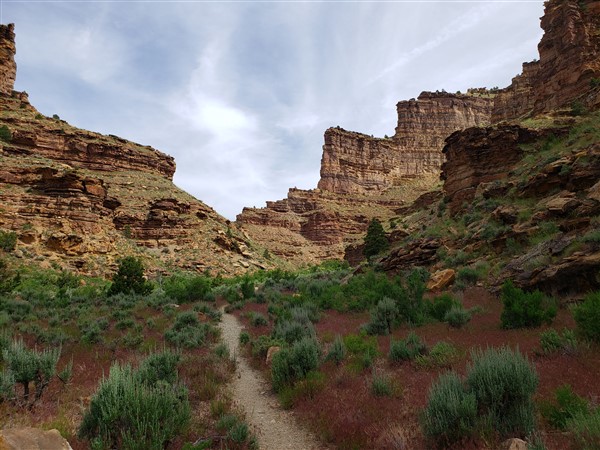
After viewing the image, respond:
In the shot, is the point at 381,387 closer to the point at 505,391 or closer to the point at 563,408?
the point at 505,391

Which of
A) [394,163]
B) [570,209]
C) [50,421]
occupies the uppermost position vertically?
[394,163]

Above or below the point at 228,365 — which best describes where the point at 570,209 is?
above

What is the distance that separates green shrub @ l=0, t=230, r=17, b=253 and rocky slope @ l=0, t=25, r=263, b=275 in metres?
0.69

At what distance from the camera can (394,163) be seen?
11000 centimetres

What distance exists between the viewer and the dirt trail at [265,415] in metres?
5.66

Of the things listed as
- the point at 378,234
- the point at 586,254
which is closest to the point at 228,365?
the point at 586,254

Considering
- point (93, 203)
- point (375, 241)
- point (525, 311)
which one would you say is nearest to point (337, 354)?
point (525, 311)

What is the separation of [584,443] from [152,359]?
7960 millimetres

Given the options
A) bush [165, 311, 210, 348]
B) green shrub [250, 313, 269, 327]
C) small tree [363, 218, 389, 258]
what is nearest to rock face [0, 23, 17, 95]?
small tree [363, 218, 389, 258]

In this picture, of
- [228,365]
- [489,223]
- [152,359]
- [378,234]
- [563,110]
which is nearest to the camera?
[152,359]

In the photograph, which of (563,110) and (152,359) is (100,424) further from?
(563,110)

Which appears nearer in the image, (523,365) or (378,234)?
(523,365)

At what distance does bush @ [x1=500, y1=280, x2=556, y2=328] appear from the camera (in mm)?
8789

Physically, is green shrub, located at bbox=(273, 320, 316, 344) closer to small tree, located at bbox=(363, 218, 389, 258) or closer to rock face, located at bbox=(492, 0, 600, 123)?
small tree, located at bbox=(363, 218, 389, 258)
